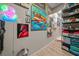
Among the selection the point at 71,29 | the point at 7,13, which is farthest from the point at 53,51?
the point at 7,13

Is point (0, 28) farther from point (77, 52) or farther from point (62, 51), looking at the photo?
point (77, 52)

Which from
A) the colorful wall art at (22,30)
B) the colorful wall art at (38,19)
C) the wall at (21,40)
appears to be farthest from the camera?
the colorful wall art at (38,19)

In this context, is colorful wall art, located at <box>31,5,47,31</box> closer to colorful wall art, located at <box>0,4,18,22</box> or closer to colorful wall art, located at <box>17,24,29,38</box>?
colorful wall art, located at <box>17,24,29,38</box>

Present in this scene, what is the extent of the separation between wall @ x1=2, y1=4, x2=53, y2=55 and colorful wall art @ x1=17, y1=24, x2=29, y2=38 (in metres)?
0.05

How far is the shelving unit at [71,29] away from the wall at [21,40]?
30 cm

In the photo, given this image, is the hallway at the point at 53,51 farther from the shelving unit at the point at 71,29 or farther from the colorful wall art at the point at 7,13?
the colorful wall art at the point at 7,13

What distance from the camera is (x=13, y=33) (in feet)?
5.87

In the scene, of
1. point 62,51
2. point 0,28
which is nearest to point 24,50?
point 0,28

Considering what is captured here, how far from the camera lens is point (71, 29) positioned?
6.95 ft

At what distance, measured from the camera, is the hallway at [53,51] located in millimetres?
1927

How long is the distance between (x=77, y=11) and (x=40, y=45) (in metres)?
0.89

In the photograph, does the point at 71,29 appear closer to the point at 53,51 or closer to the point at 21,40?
the point at 53,51

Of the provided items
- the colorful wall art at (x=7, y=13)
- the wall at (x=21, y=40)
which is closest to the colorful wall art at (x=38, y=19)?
the wall at (x=21, y=40)

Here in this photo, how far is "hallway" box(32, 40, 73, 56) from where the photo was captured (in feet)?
6.32
